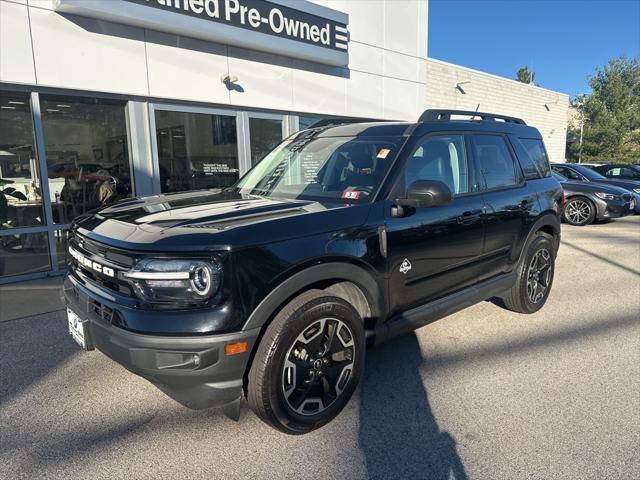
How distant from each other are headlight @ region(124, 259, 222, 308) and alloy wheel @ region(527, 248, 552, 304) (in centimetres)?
342

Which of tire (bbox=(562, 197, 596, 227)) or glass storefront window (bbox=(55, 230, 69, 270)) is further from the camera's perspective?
tire (bbox=(562, 197, 596, 227))

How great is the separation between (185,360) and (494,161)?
3.18 metres

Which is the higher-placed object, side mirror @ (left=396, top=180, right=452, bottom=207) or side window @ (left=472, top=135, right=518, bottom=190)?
side window @ (left=472, top=135, right=518, bottom=190)

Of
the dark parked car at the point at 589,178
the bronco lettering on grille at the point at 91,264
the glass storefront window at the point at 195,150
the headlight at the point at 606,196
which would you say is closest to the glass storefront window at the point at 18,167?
the glass storefront window at the point at 195,150

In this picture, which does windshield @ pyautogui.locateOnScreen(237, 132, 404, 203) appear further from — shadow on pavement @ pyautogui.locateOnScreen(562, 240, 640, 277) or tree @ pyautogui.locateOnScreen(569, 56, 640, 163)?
tree @ pyautogui.locateOnScreen(569, 56, 640, 163)

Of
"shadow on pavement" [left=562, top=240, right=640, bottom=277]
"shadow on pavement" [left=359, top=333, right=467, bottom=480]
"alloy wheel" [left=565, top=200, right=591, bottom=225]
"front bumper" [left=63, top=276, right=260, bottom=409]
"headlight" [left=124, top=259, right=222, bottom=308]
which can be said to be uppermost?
"headlight" [left=124, top=259, right=222, bottom=308]

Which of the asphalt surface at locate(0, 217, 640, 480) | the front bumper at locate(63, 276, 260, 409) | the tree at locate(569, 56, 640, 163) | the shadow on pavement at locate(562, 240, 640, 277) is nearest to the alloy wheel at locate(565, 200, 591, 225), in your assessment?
the shadow on pavement at locate(562, 240, 640, 277)

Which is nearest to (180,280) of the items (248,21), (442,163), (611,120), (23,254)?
(442,163)

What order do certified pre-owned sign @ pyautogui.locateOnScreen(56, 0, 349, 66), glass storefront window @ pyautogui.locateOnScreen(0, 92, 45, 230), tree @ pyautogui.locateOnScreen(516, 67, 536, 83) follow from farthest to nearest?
tree @ pyautogui.locateOnScreen(516, 67, 536, 83) → certified pre-owned sign @ pyautogui.locateOnScreen(56, 0, 349, 66) → glass storefront window @ pyautogui.locateOnScreen(0, 92, 45, 230)

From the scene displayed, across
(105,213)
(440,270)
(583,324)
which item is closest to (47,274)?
(105,213)

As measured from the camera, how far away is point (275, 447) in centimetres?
256

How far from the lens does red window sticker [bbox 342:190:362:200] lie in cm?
305

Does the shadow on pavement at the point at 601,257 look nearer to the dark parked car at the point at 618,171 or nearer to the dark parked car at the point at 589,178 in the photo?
the dark parked car at the point at 589,178

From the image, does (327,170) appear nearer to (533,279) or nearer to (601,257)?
(533,279)
